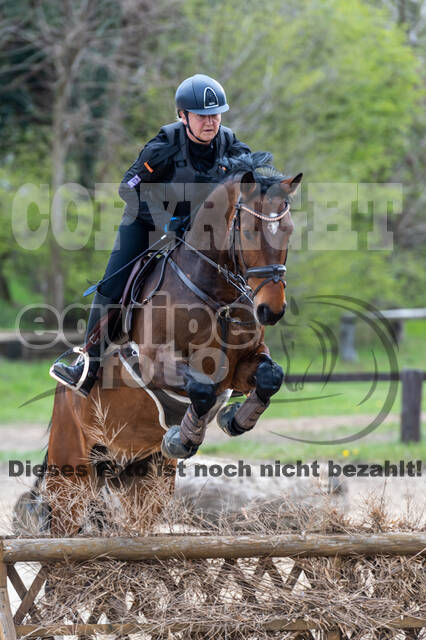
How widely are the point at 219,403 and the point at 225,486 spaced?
2146 mm

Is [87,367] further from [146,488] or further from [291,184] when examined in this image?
[291,184]

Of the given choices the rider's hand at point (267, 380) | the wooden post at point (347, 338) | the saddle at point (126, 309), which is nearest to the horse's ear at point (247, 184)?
the saddle at point (126, 309)

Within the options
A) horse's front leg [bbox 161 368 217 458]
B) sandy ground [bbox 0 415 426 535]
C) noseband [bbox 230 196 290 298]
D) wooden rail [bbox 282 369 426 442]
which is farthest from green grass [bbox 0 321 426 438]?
noseband [bbox 230 196 290 298]

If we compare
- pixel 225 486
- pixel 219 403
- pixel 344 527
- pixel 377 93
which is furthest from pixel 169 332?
A: pixel 377 93

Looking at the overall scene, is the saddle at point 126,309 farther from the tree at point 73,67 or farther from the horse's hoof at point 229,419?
the tree at point 73,67

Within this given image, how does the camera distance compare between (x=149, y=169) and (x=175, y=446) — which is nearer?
(x=175, y=446)

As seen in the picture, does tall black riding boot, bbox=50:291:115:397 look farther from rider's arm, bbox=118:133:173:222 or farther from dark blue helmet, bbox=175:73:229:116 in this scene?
dark blue helmet, bbox=175:73:229:116

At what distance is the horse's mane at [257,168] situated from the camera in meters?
3.47

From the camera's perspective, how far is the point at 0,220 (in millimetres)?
15734

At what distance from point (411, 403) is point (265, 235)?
644 centimetres

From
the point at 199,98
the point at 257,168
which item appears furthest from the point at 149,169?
the point at 257,168

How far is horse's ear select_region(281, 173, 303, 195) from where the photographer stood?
→ 11.2 feet

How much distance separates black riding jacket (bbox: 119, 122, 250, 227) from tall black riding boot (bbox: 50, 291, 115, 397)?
1.91ft

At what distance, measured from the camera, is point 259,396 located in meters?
3.71
